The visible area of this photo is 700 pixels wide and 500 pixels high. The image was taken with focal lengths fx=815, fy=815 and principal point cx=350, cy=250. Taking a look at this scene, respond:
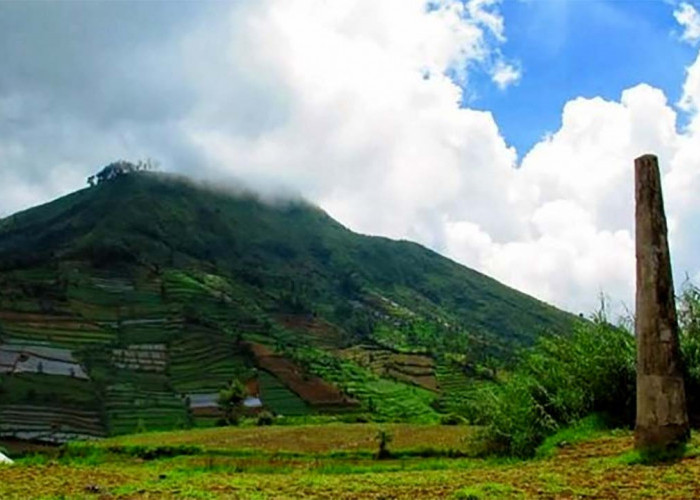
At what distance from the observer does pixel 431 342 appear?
135375 millimetres

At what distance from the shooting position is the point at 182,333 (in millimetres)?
103625

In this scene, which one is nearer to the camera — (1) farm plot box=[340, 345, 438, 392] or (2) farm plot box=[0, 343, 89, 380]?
(2) farm plot box=[0, 343, 89, 380]

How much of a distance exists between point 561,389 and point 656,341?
288 inches

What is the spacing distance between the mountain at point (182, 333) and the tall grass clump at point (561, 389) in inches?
82.5

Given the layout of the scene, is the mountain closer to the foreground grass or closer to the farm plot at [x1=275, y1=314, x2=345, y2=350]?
the farm plot at [x1=275, y1=314, x2=345, y2=350]

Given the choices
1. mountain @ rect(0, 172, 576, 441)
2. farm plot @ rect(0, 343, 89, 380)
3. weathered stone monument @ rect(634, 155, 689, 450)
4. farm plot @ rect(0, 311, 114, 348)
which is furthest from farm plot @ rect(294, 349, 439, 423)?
weathered stone monument @ rect(634, 155, 689, 450)

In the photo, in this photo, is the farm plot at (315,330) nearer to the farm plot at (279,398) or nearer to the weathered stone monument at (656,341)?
the farm plot at (279,398)

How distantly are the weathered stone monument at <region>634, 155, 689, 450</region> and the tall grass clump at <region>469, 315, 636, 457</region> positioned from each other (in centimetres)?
482

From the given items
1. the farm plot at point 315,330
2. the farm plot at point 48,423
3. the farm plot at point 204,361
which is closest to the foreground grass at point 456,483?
the farm plot at point 48,423

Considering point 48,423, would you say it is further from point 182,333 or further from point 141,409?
point 182,333

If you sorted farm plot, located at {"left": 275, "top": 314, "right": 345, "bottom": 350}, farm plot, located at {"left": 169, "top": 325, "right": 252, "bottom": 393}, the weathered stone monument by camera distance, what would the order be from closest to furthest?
the weathered stone monument → farm plot, located at {"left": 169, "top": 325, "right": 252, "bottom": 393} → farm plot, located at {"left": 275, "top": 314, "right": 345, "bottom": 350}

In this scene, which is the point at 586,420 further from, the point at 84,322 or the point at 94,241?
the point at 94,241

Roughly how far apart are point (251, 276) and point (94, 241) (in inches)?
1158

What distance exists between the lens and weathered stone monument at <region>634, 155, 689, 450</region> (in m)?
13.5
